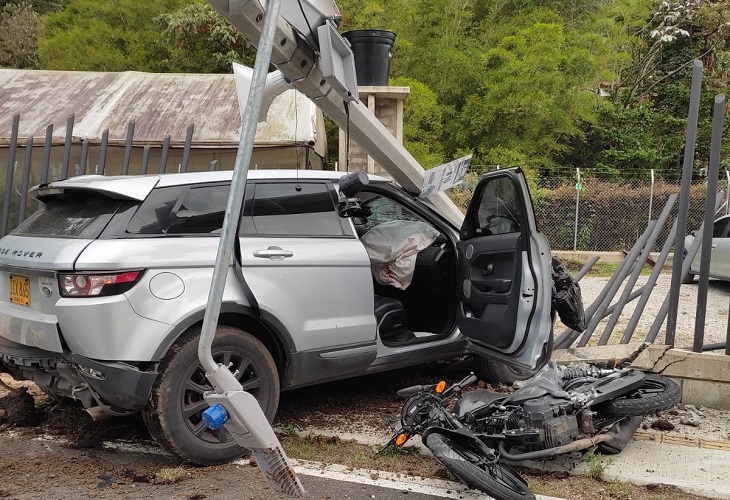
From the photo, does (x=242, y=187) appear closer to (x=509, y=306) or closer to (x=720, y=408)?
(x=509, y=306)

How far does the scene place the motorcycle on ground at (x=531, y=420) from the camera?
3.23m

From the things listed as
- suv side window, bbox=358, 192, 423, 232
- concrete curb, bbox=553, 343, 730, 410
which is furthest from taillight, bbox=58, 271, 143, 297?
concrete curb, bbox=553, 343, 730, 410

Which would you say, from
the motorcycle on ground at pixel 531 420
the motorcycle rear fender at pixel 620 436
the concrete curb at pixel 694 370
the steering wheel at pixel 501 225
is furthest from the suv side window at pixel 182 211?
the concrete curb at pixel 694 370

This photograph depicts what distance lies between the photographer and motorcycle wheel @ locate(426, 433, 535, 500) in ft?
9.84

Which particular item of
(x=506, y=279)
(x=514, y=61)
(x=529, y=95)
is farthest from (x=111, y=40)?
(x=506, y=279)

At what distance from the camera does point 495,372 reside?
16.5ft

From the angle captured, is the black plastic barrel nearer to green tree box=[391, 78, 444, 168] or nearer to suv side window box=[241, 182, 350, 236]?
suv side window box=[241, 182, 350, 236]

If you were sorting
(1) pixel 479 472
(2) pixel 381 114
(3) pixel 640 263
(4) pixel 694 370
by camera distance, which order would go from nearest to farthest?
(1) pixel 479 472 < (4) pixel 694 370 < (3) pixel 640 263 < (2) pixel 381 114

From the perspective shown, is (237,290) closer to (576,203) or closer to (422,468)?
(422,468)

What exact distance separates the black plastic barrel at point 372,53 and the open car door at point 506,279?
315 centimetres

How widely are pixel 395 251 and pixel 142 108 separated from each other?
844 cm

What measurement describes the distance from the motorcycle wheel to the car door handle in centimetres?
144

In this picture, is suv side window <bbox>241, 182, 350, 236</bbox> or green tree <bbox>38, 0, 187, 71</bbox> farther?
green tree <bbox>38, 0, 187, 71</bbox>

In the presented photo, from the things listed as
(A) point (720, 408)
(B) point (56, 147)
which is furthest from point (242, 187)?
(B) point (56, 147)
